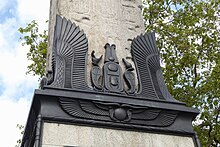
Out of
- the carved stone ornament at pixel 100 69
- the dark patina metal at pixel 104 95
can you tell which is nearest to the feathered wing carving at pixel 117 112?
the dark patina metal at pixel 104 95

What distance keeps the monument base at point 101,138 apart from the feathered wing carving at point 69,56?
0.41 m

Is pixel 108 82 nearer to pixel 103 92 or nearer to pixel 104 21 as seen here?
pixel 103 92

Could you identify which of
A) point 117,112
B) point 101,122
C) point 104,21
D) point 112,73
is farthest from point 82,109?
point 104,21

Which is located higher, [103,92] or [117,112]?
[103,92]

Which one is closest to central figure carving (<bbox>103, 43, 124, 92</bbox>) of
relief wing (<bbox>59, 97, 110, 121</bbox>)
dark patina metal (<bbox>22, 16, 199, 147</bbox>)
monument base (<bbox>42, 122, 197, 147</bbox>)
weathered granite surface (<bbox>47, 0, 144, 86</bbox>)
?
dark patina metal (<bbox>22, 16, 199, 147</bbox>)

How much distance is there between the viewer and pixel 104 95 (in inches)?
119

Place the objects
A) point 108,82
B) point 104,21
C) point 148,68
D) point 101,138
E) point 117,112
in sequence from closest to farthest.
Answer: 1. point 101,138
2. point 117,112
3. point 108,82
4. point 148,68
5. point 104,21

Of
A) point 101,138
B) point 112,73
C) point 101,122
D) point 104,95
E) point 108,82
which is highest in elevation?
point 112,73

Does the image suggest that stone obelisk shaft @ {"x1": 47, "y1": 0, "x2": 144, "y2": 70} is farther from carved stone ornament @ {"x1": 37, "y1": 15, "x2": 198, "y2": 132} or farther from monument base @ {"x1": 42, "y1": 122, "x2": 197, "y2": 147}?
monument base @ {"x1": 42, "y1": 122, "x2": 197, "y2": 147}

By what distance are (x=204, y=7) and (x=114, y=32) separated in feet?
21.8

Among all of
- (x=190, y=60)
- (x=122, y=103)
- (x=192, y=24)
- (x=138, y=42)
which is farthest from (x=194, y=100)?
(x=122, y=103)

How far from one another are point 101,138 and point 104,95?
0.38 m

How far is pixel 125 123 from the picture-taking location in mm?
2965

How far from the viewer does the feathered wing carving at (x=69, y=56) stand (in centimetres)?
311
